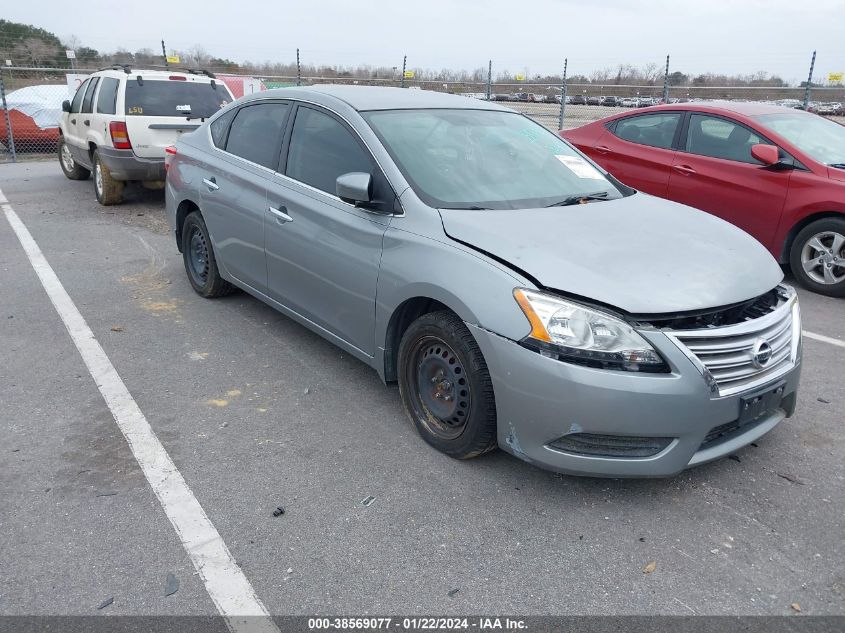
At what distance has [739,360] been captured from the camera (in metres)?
2.89

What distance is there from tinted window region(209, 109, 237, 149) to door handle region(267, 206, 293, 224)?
43.8 inches

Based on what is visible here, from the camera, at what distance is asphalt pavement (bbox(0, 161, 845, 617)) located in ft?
8.24

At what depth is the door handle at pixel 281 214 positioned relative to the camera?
4.21 m

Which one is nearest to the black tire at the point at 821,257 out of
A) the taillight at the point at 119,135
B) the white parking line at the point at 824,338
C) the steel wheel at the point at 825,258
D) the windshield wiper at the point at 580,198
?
the steel wheel at the point at 825,258

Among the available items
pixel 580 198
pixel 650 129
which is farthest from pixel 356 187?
pixel 650 129

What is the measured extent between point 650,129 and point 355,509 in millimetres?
5952

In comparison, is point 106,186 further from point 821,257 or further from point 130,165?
point 821,257

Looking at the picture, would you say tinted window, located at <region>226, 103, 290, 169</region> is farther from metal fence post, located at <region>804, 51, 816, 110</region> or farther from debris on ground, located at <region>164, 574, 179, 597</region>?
metal fence post, located at <region>804, 51, 816, 110</region>

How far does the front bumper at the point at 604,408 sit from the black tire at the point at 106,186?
7798 mm

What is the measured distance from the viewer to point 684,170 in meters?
6.92

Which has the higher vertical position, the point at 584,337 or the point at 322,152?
the point at 322,152

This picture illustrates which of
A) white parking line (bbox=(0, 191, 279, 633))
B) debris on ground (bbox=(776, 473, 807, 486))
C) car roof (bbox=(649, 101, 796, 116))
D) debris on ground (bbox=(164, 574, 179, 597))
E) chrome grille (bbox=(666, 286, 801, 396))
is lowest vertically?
debris on ground (bbox=(164, 574, 179, 597))

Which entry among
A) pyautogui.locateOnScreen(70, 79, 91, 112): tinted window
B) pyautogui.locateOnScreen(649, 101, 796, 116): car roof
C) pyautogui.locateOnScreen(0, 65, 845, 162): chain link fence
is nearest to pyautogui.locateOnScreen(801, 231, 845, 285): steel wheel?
pyautogui.locateOnScreen(649, 101, 796, 116): car roof

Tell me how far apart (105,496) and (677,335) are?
101 inches
